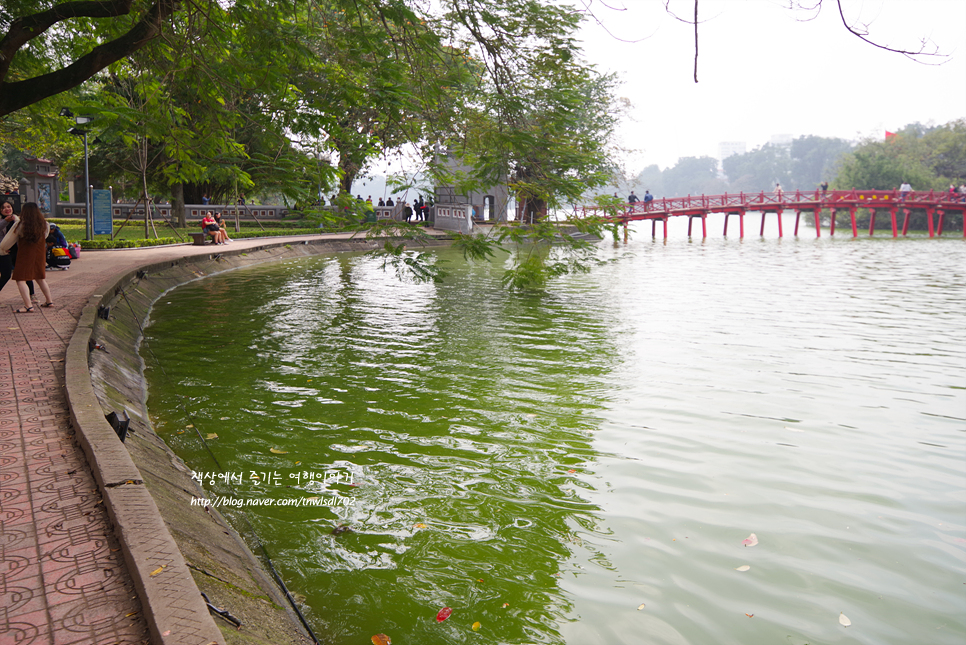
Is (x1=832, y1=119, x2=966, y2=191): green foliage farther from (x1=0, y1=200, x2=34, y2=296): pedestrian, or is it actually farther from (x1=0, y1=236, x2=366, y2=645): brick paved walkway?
(x1=0, y1=236, x2=366, y2=645): brick paved walkway

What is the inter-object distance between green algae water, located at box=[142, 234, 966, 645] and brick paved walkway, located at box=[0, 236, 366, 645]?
121cm

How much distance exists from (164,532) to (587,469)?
3.78 meters

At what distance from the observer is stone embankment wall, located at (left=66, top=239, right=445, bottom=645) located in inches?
117

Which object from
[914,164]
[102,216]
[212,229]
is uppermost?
[914,164]

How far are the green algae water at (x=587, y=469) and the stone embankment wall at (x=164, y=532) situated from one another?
0.98 ft

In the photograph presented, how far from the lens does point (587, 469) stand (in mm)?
6238

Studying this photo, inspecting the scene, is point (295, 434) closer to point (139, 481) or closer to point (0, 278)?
point (139, 481)

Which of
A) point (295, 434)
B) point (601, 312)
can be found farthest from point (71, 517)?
point (601, 312)

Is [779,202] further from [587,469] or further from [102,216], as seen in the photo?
[587,469]

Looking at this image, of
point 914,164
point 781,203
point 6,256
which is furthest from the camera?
point 914,164

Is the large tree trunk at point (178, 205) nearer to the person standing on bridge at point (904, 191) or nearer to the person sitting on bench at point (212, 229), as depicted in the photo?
the person sitting on bench at point (212, 229)

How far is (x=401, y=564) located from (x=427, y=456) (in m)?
1.90

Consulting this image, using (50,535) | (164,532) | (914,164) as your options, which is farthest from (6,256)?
(914,164)

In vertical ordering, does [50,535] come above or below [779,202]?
below
